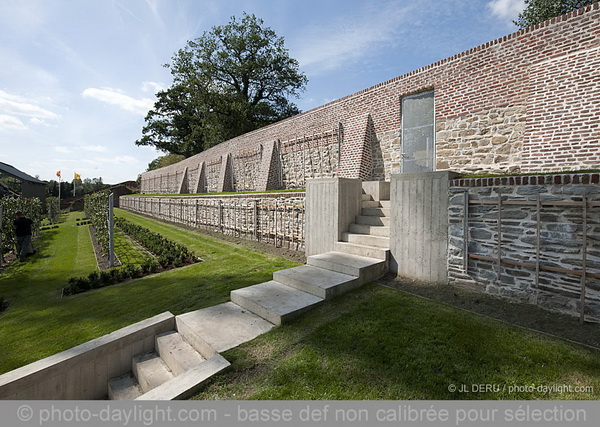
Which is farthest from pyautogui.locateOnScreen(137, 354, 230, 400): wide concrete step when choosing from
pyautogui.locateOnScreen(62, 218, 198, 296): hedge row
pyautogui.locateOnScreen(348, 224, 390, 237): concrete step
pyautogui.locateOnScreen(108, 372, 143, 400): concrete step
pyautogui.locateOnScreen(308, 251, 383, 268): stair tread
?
pyautogui.locateOnScreen(62, 218, 198, 296): hedge row

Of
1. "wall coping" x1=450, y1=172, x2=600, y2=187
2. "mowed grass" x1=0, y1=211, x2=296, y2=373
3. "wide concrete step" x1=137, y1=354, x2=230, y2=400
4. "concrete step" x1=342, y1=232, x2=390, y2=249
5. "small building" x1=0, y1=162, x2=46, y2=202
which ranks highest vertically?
"small building" x1=0, y1=162, x2=46, y2=202

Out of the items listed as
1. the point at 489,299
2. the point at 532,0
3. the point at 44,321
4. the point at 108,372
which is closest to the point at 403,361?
the point at 489,299

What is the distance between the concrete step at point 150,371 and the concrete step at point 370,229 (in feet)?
13.7

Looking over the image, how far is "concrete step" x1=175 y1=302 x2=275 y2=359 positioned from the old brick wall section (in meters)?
6.43

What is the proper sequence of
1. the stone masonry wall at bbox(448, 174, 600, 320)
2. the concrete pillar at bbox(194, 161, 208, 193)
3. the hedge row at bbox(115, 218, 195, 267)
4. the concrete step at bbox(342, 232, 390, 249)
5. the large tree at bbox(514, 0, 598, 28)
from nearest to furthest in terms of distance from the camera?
the stone masonry wall at bbox(448, 174, 600, 320)
the concrete step at bbox(342, 232, 390, 249)
the hedge row at bbox(115, 218, 195, 267)
the large tree at bbox(514, 0, 598, 28)
the concrete pillar at bbox(194, 161, 208, 193)

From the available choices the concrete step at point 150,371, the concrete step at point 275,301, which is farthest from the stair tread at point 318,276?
the concrete step at point 150,371

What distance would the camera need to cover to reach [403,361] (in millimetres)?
2531

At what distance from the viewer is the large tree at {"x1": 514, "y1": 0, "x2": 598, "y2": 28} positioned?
14.6 metres

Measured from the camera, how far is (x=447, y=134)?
7.15m

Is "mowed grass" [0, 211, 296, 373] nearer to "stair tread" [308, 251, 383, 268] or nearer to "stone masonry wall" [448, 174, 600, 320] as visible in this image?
"stair tread" [308, 251, 383, 268]

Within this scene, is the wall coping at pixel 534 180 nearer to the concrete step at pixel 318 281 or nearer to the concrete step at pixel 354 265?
the concrete step at pixel 354 265

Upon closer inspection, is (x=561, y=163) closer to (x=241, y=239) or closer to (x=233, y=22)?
(x=241, y=239)

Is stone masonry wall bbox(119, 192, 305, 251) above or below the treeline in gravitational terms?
below

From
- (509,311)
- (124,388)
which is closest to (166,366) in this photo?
(124,388)
